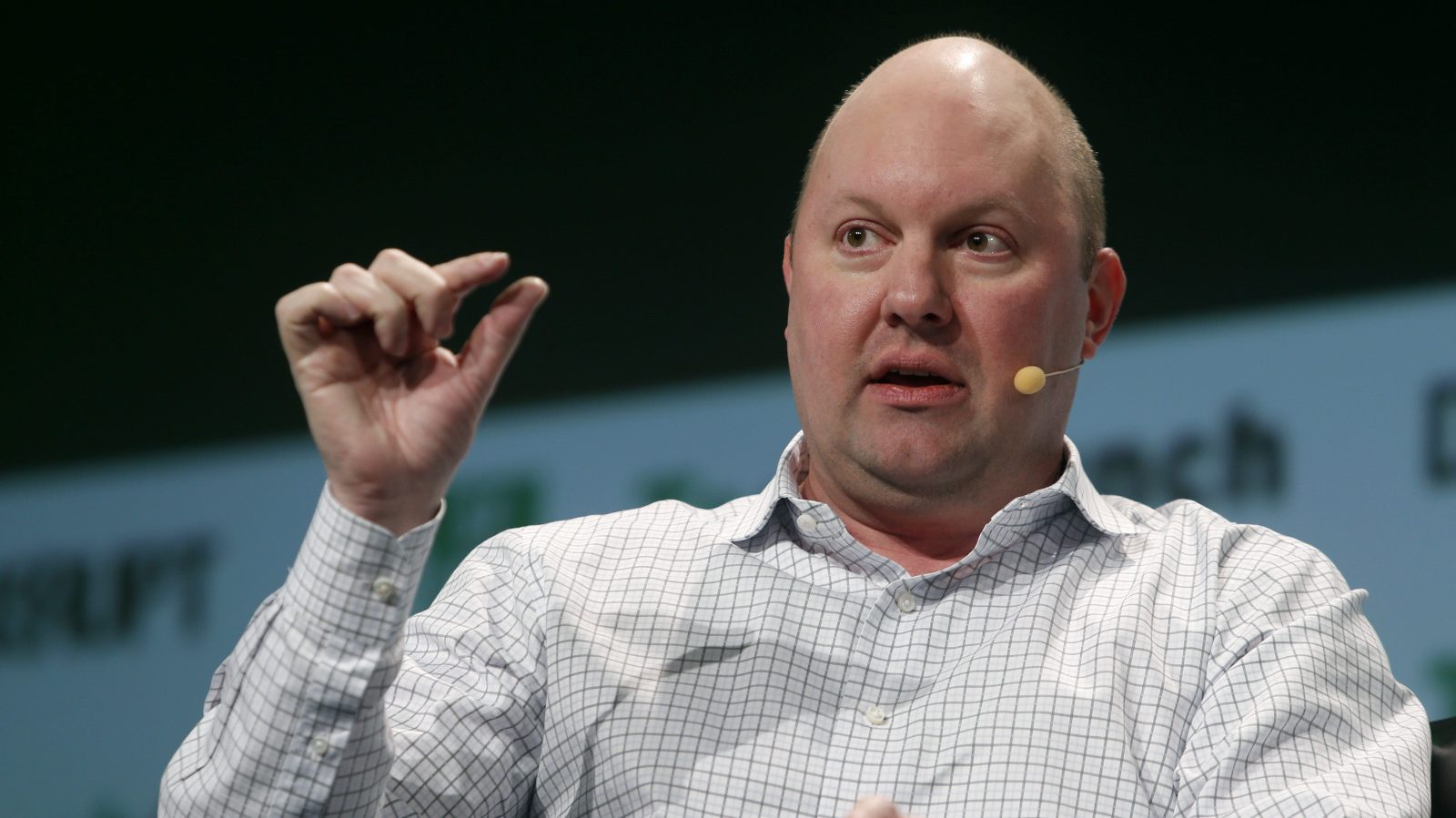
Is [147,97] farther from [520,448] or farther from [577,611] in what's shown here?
[577,611]

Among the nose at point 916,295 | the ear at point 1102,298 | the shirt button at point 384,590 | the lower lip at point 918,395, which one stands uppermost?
the nose at point 916,295

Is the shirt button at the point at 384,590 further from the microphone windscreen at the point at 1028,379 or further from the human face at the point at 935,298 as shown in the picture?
the microphone windscreen at the point at 1028,379

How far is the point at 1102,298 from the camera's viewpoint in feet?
5.86

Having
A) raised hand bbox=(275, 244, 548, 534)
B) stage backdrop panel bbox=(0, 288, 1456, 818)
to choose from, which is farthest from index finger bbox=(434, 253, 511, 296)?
stage backdrop panel bbox=(0, 288, 1456, 818)

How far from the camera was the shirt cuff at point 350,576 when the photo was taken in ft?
4.00

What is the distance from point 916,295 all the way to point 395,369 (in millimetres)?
542

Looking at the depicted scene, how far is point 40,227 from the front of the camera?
2.74m

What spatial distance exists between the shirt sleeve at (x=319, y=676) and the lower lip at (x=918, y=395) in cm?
51

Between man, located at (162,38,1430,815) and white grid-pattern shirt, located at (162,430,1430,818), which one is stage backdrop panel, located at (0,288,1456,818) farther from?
white grid-pattern shirt, located at (162,430,1430,818)

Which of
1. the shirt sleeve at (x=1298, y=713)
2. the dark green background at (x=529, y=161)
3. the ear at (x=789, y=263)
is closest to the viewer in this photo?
the shirt sleeve at (x=1298, y=713)

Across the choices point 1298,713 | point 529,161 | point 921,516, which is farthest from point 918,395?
point 529,161

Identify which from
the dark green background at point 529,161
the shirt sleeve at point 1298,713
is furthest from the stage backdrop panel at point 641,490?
the shirt sleeve at point 1298,713

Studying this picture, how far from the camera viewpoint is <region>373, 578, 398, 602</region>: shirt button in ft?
4.04

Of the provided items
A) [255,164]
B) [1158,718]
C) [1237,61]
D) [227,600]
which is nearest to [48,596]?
[227,600]
